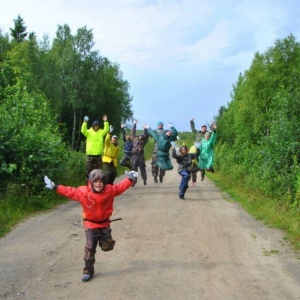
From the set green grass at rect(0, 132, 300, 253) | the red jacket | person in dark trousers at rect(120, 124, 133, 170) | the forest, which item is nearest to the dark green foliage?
the forest

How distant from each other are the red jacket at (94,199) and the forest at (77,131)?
3664 millimetres

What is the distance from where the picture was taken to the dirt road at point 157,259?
18.1ft

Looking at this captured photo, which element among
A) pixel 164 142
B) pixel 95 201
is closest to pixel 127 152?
pixel 164 142

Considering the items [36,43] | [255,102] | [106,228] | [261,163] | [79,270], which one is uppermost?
[36,43]

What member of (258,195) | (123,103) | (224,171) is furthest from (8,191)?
(123,103)

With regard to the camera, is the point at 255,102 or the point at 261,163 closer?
the point at 261,163

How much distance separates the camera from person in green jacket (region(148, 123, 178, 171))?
1538 cm

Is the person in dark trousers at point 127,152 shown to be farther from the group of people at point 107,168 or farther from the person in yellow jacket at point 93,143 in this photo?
the person in yellow jacket at point 93,143

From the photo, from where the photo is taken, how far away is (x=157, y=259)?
6887 mm

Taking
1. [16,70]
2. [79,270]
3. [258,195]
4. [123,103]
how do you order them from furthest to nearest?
[123,103], [16,70], [258,195], [79,270]

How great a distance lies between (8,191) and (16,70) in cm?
2237

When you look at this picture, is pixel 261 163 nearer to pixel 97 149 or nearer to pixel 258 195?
pixel 258 195

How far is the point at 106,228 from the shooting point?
250 inches

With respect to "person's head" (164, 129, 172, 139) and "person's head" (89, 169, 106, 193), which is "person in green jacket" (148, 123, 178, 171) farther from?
"person's head" (89, 169, 106, 193)
